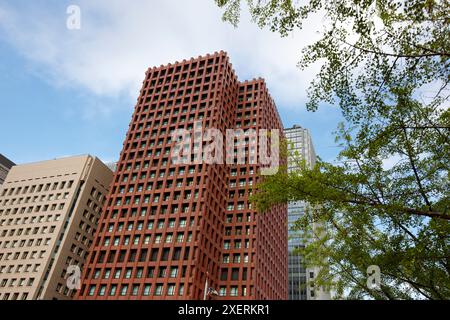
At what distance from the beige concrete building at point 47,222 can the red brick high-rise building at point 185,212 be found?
1229cm

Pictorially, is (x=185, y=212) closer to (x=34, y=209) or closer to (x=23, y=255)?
(x=23, y=255)

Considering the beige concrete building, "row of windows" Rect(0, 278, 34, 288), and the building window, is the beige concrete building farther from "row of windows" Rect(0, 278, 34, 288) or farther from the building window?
the building window

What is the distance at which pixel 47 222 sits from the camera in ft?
243

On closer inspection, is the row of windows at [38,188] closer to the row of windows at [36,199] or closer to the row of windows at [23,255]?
the row of windows at [36,199]

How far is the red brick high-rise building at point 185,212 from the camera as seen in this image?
184 feet

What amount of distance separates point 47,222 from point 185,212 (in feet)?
108

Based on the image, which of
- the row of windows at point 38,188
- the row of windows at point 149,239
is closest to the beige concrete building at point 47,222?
the row of windows at point 38,188

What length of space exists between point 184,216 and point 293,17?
51.9 metres

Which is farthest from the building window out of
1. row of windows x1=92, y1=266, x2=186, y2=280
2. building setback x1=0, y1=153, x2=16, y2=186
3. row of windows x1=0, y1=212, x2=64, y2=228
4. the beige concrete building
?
building setback x1=0, y1=153, x2=16, y2=186

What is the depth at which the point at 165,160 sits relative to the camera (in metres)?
68.9

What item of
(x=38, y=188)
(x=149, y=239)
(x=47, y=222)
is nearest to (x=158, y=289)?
(x=149, y=239)

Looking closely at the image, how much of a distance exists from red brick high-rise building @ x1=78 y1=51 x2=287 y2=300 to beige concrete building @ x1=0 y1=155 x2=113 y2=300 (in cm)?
1229

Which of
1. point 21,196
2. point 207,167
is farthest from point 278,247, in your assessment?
point 21,196
